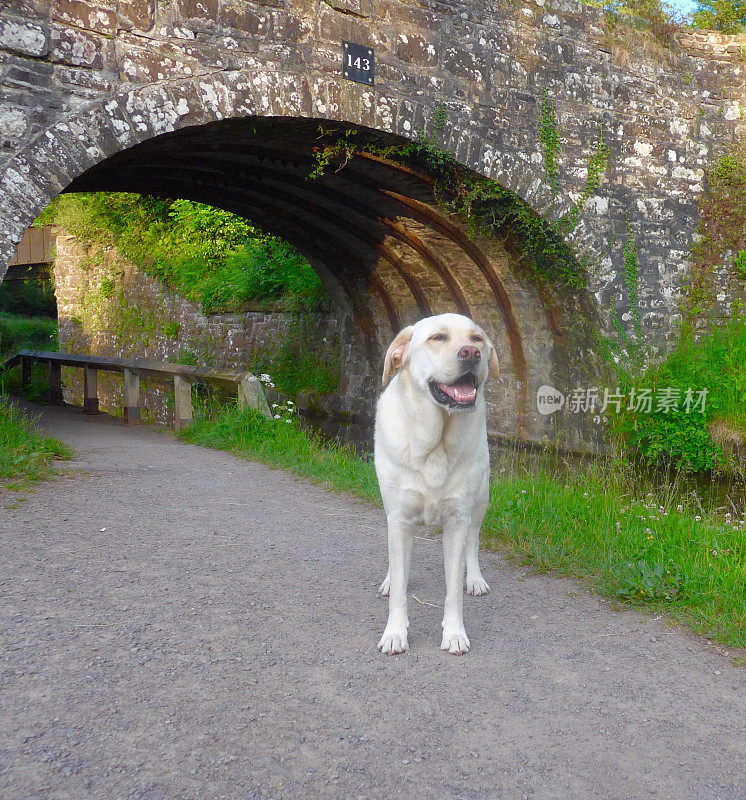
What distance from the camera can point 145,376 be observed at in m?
10.2

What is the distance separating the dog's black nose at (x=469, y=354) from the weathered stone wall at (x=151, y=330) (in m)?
9.58

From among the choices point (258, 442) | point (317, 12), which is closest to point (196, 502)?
point (258, 442)

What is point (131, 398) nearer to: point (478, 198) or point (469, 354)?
point (478, 198)

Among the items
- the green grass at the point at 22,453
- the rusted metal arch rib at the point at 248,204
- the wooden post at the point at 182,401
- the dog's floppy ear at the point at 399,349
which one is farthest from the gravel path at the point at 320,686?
the rusted metal arch rib at the point at 248,204

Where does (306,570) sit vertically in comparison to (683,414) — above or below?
below

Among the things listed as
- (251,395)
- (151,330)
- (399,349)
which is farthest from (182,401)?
(151,330)

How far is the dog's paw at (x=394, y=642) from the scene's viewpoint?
2.80 meters

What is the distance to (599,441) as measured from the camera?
28.1 feet

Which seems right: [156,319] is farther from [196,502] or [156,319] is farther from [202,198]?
[196,502]

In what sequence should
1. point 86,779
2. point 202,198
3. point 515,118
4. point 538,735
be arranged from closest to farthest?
point 86,779 < point 538,735 < point 515,118 < point 202,198

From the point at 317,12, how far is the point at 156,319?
11211 mm

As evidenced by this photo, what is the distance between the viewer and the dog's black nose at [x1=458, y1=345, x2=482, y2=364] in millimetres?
2641

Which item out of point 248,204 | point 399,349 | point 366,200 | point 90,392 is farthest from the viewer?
point 90,392

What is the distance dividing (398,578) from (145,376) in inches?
322
